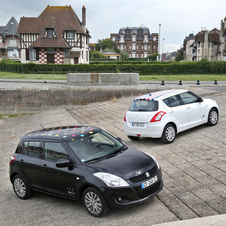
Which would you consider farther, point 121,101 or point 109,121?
point 121,101

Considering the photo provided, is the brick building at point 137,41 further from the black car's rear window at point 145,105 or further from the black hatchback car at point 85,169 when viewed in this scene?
the black hatchback car at point 85,169

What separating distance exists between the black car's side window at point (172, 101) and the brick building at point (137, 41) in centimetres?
10244

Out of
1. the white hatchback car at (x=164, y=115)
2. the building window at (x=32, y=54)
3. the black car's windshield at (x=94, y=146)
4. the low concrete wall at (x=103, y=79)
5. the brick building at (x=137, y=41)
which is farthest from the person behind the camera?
the brick building at (x=137, y=41)

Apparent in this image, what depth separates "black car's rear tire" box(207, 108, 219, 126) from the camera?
10502 mm

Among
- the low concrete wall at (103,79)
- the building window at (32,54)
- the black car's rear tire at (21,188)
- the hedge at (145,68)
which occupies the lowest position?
the black car's rear tire at (21,188)

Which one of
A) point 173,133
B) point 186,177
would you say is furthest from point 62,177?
point 173,133

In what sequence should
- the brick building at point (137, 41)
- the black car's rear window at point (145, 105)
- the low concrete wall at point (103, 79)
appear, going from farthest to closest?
the brick building at point (137, 41), the low concrete wall at point (103, 79), the black car's rear window at point (145, 105)

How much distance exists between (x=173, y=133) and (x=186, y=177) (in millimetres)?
2888

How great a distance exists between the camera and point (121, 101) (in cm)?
1797

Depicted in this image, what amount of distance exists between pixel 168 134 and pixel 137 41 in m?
105

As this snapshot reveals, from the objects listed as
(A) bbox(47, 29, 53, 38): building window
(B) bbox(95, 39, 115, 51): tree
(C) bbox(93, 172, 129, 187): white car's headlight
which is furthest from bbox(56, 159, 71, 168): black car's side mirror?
(B) bbox(95, 39, 115, 51): tree

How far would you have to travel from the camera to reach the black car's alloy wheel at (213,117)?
10505 mm

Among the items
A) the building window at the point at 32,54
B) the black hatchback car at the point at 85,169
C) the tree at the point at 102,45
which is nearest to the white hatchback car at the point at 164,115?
the black hatchback car at the point at 85,169

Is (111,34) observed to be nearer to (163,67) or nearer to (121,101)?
(163,67)
